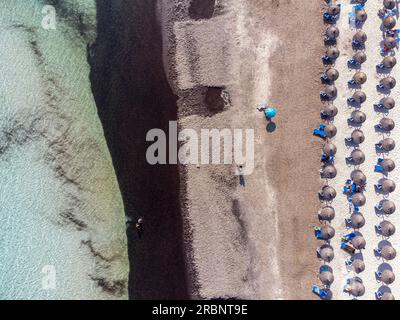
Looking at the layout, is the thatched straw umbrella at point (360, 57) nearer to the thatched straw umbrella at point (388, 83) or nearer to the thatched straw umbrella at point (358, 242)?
the thatched straw umbrella at point (388, 83)

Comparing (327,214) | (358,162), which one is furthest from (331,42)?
(327,214)

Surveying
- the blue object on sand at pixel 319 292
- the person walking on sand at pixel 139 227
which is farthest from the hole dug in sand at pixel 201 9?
the blue object on sand at pixel 319 292

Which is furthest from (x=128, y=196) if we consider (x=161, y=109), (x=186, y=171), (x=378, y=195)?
(x=378, y=195)

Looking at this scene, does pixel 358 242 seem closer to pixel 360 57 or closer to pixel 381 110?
pixel 381 110

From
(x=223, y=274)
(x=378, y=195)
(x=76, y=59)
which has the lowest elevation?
(x=223, y=274)

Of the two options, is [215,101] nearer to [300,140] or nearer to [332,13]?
[300,140]

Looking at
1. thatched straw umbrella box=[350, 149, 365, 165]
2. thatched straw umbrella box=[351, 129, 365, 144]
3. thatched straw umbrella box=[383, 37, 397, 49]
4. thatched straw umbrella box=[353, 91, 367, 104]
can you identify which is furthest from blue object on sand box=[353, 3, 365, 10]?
thatched straw umbrella box=[350, 149, 365, 165]
